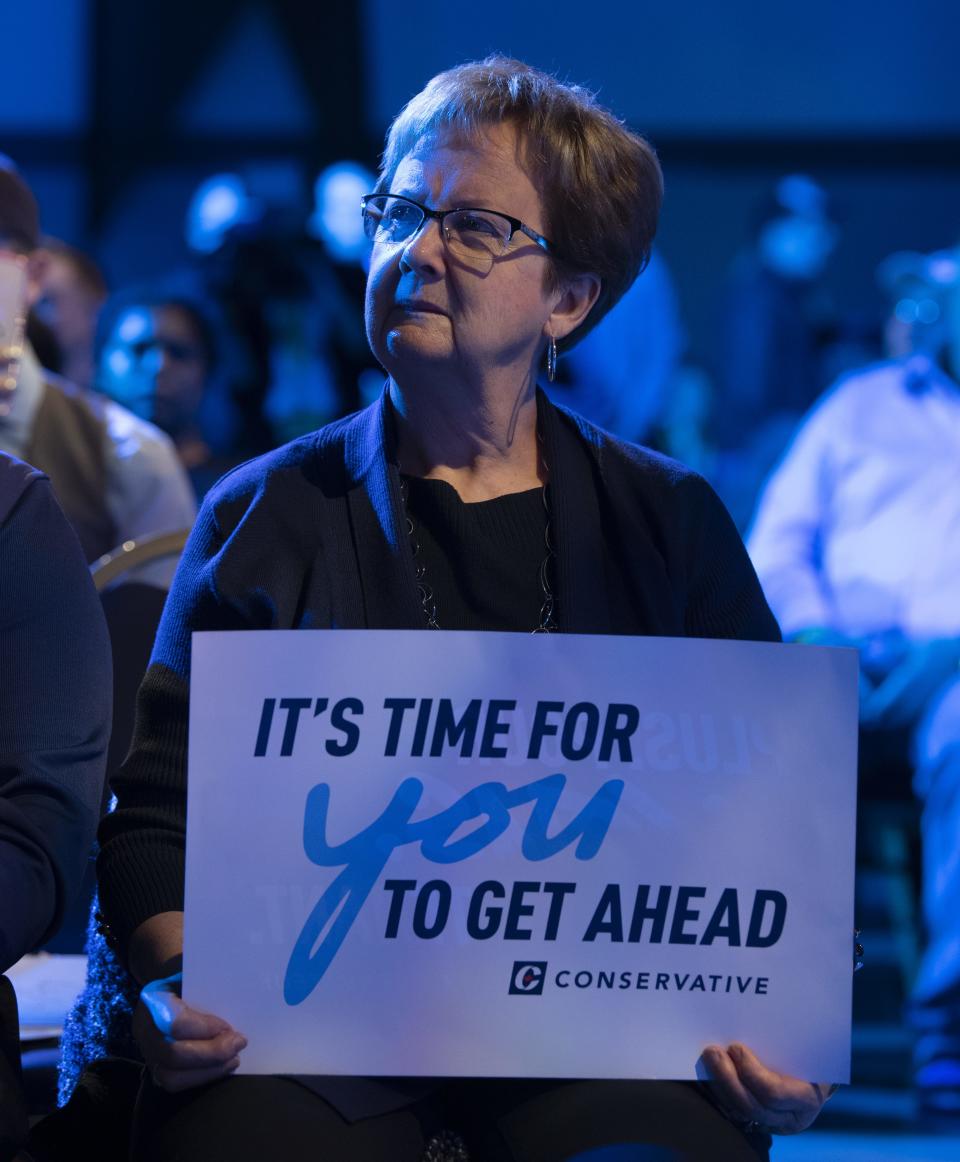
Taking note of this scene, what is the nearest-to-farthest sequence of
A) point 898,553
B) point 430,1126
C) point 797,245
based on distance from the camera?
1. point 430,1126
2. point 898,553
3. point 797,245

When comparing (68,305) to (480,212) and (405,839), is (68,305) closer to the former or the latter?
(480,212)

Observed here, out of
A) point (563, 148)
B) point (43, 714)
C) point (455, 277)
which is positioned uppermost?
point (563, 148)

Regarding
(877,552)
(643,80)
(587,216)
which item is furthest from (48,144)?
(587,216)

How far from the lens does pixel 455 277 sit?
5.35 feet

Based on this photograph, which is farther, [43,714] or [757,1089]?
[43,714]

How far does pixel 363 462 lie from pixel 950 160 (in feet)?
19.0

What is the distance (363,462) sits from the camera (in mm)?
1663

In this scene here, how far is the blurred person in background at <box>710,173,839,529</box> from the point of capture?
6.21 meters

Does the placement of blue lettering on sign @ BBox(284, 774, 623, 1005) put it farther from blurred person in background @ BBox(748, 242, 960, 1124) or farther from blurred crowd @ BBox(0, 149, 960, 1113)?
blurred person in background @ BBox(748, 242, 960, 1124)

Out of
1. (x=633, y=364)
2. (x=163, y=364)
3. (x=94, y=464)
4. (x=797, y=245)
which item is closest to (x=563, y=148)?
(x=94, y=464)

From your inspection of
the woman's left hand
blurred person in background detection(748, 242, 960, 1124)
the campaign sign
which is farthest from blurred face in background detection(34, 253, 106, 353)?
the woman's left hand

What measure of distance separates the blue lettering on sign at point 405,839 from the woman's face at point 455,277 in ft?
1.75

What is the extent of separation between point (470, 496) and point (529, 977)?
0.58m

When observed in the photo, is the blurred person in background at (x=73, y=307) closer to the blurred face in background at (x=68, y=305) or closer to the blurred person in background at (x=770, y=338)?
the blurred face in background at (x=68, y=305)
